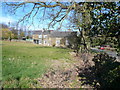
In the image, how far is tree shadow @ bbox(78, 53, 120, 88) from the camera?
3.99 ft

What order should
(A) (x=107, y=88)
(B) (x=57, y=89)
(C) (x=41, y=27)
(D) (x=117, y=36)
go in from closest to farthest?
1. (D) (x=117, y=36)
2. (A) (x=107, y=88)
3. (B) (x=57, y=89)
4. (C) (x=41, y=27)

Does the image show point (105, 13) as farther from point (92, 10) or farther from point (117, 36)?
point (117, 36)

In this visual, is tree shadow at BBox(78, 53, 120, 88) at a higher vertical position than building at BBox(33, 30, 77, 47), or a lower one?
lower

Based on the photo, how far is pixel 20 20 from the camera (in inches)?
67.7

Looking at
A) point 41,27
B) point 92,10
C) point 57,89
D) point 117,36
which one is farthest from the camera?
point 41,27

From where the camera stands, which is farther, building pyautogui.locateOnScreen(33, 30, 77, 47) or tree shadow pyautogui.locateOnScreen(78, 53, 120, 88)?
building pyautogui.locateOnScreen(33, 30, 77, 47)

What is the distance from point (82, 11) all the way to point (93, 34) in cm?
32

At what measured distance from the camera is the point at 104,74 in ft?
4.83

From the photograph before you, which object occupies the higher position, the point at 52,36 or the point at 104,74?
the point at 52,36

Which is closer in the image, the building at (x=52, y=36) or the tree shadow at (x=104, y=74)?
the tree shadow at (x=104, y=74)

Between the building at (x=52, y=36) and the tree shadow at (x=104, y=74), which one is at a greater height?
the building at (x=52, y=36)

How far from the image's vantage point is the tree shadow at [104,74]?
3.99 ft

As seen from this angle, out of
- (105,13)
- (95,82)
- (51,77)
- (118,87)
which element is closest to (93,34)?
(105,13)

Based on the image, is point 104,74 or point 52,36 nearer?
point 104,74
